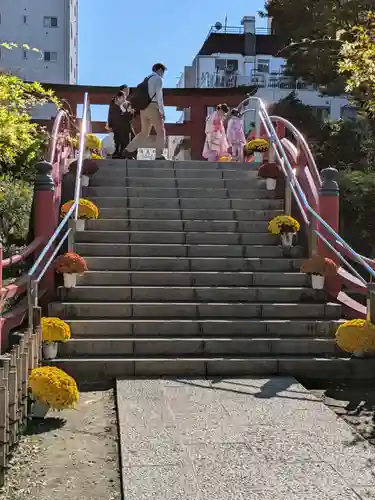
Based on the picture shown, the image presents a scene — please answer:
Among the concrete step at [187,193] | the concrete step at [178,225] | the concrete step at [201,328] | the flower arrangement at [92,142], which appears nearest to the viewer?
the concrete step at [201,328]

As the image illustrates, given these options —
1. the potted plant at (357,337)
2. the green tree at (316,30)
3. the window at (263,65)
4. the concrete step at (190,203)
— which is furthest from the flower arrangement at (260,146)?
the window at (263,65)

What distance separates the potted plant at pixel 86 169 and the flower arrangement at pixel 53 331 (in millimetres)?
4362

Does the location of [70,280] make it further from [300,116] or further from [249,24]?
[249,24]

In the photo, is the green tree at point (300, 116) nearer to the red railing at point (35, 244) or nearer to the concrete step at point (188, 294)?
the red railing at point (35, 244)

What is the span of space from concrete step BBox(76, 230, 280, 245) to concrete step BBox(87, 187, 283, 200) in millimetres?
1085

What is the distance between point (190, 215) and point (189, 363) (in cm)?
365

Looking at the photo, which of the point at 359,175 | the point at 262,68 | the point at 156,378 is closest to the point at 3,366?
the point at 156,378

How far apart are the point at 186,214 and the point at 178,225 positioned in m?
0.39

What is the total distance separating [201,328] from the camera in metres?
7.36

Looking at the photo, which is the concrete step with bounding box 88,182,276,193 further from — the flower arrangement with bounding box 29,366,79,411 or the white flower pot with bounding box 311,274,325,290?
the flower arrangement with bounding box 29,366,79,411

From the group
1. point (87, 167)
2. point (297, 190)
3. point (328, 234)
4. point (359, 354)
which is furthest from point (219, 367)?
point (87, 167)

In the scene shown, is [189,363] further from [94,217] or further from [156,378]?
[94,217]

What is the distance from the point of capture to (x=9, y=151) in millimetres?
8742

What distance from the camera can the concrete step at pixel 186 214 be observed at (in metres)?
9.79
